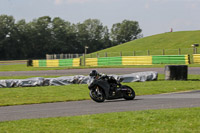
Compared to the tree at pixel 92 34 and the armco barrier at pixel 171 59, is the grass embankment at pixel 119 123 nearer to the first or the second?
the armco barrier at pixel 171 59

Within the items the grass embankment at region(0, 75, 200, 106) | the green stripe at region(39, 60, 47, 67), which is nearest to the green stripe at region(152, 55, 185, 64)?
the grass embankment at region(0, 75, 200, 106)

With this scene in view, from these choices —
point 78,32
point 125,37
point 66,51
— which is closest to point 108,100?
point 66,51

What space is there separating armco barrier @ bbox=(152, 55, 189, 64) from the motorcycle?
25.7 meters

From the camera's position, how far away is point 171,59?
40.1m

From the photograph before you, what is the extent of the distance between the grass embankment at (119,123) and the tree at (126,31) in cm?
14478

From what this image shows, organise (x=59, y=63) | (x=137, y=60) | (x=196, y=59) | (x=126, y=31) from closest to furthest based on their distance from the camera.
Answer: (x=196, y=59) < (x=137, y=60) < (x=59, y=63) < (x=126, y=31)

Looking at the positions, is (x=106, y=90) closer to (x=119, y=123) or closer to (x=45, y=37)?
(x=119, y=123)

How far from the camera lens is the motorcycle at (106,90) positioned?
13.2m

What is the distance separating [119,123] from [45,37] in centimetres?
11267

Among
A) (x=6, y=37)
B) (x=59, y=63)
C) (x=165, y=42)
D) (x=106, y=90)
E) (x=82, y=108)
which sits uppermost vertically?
(x=6, y=37)

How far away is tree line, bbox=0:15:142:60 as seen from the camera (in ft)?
370

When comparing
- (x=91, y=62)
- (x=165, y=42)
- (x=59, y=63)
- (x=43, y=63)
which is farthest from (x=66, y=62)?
(x=165, y=42)

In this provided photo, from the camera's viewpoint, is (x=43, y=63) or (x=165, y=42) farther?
(x=165, y=42)

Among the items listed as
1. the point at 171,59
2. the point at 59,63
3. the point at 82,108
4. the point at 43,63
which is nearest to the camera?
the point at 82,108
